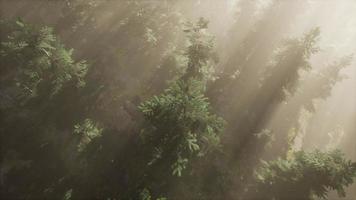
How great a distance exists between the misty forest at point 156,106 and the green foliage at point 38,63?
0.29 feet

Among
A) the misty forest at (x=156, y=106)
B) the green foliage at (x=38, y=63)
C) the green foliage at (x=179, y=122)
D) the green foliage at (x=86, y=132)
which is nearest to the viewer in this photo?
the green foliage at (x=179, y=122)

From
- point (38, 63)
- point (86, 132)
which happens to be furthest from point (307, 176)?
point (38, 63)

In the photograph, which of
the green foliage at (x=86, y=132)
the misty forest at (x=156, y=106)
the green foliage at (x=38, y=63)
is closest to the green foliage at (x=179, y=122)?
the misty forest at (x=156, y=106)

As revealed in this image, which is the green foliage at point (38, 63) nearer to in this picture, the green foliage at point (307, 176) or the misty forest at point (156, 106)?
the misty forest at point (156, 106)

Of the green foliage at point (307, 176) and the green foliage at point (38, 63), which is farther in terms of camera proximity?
the green foliage at point (307, 176)

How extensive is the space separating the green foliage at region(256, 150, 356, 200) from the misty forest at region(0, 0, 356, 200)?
0.10 m

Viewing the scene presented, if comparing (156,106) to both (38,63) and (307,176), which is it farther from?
(307,176)

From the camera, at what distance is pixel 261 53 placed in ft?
113

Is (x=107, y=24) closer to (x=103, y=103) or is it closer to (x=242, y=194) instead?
(x=103, y=103)

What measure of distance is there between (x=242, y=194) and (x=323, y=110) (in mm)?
22455

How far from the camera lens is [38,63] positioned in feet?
61.9

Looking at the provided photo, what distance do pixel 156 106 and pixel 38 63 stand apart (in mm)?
8909

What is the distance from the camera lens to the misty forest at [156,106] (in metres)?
18.8

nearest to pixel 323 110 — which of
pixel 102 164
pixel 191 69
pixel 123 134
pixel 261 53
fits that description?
pixel 261 53
